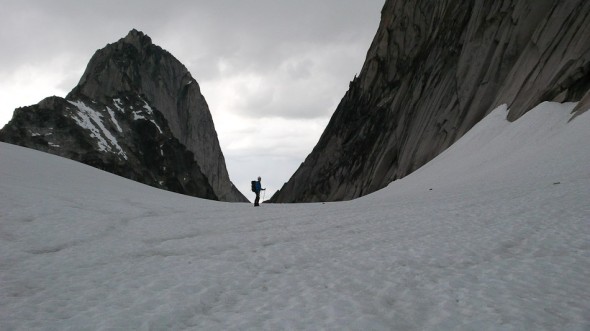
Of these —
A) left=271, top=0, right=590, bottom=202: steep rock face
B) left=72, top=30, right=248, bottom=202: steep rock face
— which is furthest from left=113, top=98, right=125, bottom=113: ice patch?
left=271, top=0, right=590, bottom=202: steep rock face

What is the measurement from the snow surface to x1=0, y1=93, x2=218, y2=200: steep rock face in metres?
81.3

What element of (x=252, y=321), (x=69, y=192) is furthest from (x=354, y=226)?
(x=69, y=192)

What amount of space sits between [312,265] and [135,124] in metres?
111

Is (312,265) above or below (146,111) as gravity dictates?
below

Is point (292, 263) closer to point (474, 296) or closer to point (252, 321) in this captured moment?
point (252, 321)

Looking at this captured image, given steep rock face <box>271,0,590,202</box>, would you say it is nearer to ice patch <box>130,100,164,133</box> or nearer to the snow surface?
the snow surface

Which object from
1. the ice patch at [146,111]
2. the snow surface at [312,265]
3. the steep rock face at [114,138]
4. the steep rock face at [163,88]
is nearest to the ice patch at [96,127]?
the steep rock face at [114,138]

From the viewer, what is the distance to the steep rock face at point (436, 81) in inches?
1000

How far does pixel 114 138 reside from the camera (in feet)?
325

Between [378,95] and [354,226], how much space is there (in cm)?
5333

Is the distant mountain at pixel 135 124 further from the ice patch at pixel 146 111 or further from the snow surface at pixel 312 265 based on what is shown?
the snow surface at pixel 312 265

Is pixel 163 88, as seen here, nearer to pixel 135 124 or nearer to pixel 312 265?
pixel 135 124

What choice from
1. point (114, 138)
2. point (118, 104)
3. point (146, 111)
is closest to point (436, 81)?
point (114, 138)

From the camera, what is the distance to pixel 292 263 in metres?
6.96
